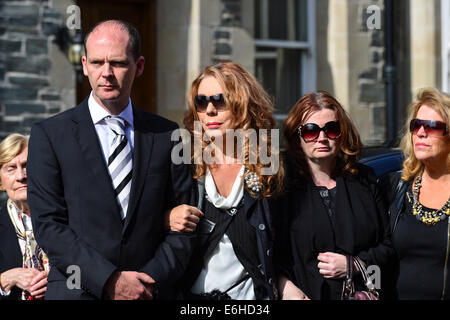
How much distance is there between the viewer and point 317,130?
3.51 meters

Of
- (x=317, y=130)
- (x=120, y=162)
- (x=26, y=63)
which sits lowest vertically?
(x=120, y=162)

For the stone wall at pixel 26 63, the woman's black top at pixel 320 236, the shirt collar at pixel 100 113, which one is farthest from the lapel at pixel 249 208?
the stone wall at pixel 26 63

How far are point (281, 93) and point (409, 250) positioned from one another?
6.47m

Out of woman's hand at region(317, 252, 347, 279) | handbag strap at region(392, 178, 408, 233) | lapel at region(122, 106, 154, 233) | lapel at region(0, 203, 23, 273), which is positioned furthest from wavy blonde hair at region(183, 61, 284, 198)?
lapel at region(0, 203, 23, 273)

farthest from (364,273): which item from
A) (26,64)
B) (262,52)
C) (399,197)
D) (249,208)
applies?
(262,52)

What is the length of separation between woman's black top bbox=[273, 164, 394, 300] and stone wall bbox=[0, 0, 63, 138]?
4738mm

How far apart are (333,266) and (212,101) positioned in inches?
39.1

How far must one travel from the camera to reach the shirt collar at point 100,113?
311 cm

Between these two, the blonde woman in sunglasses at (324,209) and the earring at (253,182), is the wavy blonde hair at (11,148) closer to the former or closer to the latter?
the earring at (253,182)

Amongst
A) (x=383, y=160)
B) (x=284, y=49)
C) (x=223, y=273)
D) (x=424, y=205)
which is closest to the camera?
(x=223, y=273)

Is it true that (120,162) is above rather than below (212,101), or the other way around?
below

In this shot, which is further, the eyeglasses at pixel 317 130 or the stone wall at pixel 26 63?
the stone wall at pixel 26 63

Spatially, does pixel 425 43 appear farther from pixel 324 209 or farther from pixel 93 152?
pixel 93 152

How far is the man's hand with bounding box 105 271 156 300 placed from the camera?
290cm
